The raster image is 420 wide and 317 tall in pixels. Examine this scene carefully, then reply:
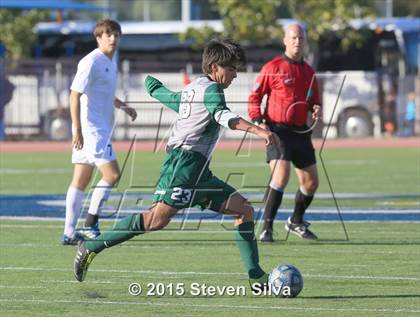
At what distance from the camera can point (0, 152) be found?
3091cm

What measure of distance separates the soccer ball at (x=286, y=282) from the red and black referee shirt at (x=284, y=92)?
11.7 feet

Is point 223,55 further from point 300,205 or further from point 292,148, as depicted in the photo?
point 300,205

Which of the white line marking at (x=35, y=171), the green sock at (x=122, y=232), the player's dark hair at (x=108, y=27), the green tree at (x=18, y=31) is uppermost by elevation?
the player's dark hair at (x=108, y=27)

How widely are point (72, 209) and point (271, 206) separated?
81.2 inches

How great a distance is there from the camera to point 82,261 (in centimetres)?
927

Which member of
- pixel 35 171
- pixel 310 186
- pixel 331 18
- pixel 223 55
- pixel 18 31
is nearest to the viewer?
pixel 223 55

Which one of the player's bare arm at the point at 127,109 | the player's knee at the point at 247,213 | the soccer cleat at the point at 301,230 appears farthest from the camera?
the soccer cleat at the point at 301,230

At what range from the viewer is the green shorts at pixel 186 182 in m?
8.95

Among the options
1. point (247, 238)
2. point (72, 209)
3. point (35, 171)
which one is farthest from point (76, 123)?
point (35, 171)

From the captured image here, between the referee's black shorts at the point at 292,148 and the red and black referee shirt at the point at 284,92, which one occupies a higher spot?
the red and black referee shirt at the point at 284,92

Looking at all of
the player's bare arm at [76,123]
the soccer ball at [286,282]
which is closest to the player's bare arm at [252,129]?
the soccer ball at [286,282]

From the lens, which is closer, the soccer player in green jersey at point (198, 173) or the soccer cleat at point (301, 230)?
the soccer player in green jersey at point (198, 173)

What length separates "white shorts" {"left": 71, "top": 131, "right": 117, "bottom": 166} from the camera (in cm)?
1191

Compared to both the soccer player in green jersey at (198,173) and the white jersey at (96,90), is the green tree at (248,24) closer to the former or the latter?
the white jersey at (96,90)
